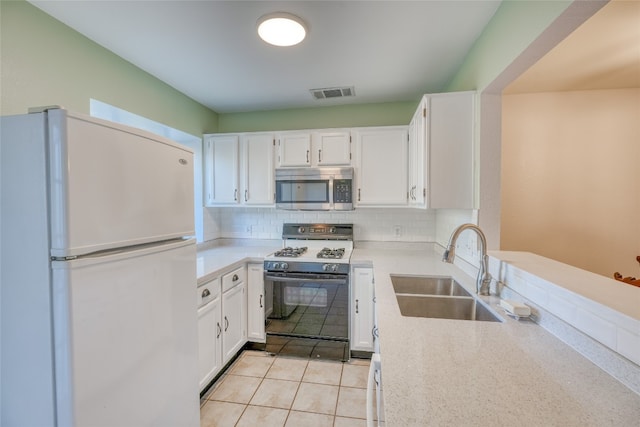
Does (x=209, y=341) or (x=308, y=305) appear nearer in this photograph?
(x=209, y=341)

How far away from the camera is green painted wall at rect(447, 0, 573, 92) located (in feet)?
3.59

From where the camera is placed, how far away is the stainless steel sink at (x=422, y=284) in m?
1.89

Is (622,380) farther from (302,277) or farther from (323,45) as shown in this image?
(323,45)

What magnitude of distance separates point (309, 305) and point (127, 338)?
5.18ft

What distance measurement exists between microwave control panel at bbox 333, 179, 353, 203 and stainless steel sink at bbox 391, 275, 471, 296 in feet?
3.33

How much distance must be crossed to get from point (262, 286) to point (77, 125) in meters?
1.92

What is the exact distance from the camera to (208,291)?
1962 mm

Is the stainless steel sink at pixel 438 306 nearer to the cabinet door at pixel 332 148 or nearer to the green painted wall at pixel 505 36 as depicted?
the green painted wall at pixel 505 36

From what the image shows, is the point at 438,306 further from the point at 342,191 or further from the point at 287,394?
the point at 342,191

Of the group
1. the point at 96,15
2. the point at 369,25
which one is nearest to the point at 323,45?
the point at 369,25

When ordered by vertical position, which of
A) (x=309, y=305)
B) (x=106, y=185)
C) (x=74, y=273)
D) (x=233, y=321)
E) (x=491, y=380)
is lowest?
(x=233, y=321)

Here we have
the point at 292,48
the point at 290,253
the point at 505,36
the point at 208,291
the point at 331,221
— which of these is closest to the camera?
the point at 505,36

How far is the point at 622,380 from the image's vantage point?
0.76 m

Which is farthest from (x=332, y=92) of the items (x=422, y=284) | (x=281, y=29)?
(x=422, y=284)
